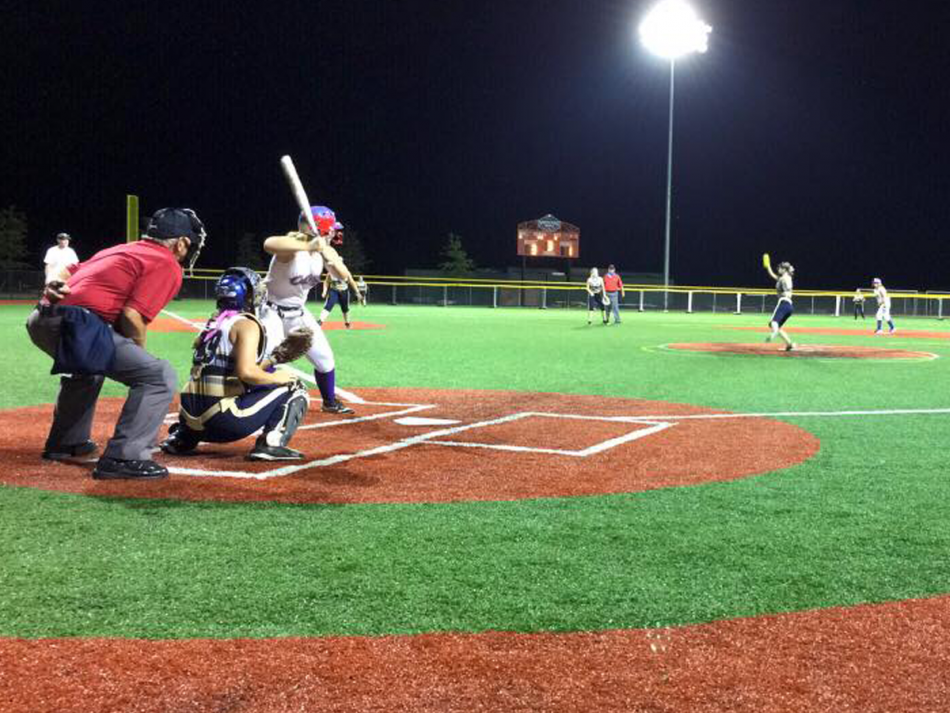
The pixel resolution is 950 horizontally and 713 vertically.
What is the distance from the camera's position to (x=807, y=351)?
19.2m

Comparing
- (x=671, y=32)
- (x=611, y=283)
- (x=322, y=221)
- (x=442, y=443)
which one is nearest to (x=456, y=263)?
(x=671, y=32)

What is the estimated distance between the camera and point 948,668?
3.00 meters

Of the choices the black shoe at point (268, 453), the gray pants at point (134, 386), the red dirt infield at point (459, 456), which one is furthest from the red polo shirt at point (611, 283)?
the gray pants at point (134, 386)

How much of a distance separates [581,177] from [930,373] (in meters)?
75.1

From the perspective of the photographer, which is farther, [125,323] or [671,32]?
[671,32]

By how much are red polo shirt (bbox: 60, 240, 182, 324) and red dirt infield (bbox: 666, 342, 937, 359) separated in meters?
14.1

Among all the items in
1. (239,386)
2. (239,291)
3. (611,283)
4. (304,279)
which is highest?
(611,283)

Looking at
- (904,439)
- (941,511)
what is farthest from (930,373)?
(941,511)

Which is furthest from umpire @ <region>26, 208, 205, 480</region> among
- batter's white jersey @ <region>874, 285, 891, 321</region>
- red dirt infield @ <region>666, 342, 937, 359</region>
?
batter's white jersey @ <region>874, 285, 891, 321</region>

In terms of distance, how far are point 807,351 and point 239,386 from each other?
15.5 metres

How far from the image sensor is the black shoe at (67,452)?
21.1 ft

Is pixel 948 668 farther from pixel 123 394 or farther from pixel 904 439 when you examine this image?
pixel 123 394

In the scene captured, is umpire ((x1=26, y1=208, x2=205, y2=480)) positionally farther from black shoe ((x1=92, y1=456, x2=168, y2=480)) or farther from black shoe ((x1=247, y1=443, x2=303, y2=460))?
black shoe ((x1=247, y1=443, x2=303, y2=460))

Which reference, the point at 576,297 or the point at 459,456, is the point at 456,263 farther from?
the point at 459,456
